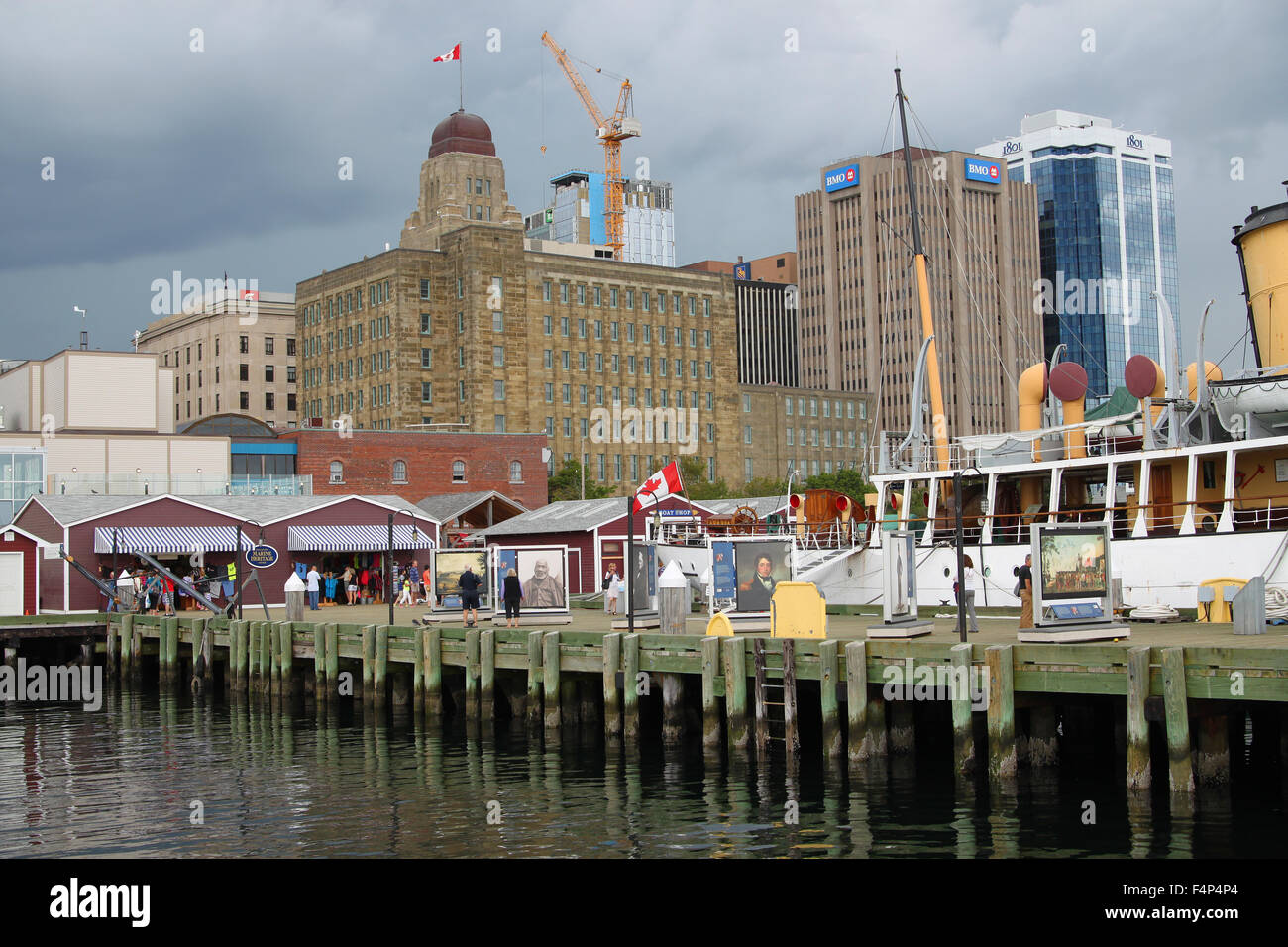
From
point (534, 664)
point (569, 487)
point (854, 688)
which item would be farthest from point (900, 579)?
point (569, 487)

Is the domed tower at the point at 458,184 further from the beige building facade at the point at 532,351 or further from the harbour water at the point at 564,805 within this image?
the harbour water at the point at 564,805

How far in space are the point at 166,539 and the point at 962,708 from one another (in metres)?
40.3

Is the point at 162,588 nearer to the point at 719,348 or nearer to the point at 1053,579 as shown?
the point at 1053,579

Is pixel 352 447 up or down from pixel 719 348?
down

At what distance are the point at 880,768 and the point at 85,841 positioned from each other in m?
12.6

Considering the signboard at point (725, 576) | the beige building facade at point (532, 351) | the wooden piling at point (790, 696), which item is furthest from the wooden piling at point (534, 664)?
the beige building facade at point (532, 351)

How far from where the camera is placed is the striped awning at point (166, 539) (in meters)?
54.2

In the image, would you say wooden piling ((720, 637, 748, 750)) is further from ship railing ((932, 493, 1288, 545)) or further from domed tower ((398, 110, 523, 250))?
domed tower ((398, 110, 523, 250))

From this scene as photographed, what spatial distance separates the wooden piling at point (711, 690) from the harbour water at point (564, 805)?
1.35 ft

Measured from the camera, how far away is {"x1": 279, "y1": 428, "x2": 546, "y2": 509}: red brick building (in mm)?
88625

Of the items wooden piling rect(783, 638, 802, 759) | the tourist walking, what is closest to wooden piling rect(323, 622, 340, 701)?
the tourist walking
